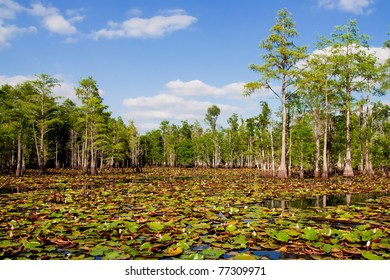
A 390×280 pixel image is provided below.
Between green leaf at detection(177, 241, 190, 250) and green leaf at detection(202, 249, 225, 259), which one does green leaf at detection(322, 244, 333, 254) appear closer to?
green leaf at detection(202, 249, 225, 259)

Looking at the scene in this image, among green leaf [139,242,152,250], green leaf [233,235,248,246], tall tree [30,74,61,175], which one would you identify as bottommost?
green leaf [233,235,248,246]

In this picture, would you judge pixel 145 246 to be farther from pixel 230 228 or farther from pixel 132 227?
pixel 230 228

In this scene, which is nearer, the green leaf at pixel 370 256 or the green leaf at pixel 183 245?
the green leaf at pixel 370 256

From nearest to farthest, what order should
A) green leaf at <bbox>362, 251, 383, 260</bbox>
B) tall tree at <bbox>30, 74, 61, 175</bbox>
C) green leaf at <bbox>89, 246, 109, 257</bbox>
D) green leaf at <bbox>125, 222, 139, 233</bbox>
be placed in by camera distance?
green leaf at <bbox>362, 251, 383, 260</bbox>
green leaf at <bbox>89, 246, 109, 257</bbox>
green leaf at <bbox>125, 222, 139, 233</bbox>
tall tree at <bbox>30, 74, 61, 175</bbox>

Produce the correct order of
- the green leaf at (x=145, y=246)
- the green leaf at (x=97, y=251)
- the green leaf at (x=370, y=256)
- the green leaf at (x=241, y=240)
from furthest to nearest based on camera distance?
the green leaf at (x=241, y=240) < the green leaf at (x=145, y=246) < the green leaf at (x=97, y=251) < the green leaf at (x=370, y=256)

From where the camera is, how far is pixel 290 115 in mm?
31609

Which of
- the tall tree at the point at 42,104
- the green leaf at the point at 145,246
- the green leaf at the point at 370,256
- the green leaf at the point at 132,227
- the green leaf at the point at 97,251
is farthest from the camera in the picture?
the tall tree at the point at 42,104

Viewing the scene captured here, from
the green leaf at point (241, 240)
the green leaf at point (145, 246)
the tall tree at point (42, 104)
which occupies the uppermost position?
the tall tree at point (42, 104)

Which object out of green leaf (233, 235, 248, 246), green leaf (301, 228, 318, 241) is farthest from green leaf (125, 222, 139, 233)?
green leaf (301, 228, 318, 241)

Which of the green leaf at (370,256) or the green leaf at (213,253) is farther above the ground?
the green leaf at (370,256)

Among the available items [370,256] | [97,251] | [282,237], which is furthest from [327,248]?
[97,251]

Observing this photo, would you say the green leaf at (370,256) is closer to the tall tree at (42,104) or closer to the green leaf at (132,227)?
the green leaf at (132,227)

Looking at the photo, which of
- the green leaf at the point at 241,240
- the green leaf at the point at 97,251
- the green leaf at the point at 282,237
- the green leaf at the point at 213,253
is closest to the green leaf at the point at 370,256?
the green leaf at the point at 282,237
